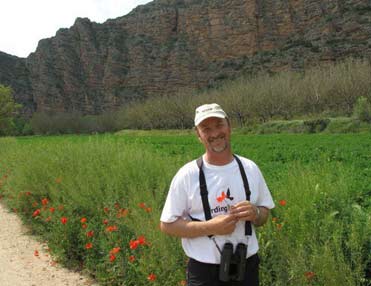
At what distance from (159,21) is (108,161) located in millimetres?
A: 117707

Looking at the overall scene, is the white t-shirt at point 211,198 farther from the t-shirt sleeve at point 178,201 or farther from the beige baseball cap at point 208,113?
the beige baseball cap at point 208,113

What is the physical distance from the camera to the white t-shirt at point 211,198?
7.78ft

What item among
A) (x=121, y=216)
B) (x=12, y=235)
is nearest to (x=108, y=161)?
(x=12, y=235)

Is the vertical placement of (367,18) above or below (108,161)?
above

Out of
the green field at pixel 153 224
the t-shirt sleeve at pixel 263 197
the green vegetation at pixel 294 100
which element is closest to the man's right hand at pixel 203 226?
the t-shirt sleeve at pixel 263 197

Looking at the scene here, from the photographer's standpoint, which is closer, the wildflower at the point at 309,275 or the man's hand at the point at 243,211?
the man's hand at the point at 243,211

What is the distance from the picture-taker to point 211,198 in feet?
7.77

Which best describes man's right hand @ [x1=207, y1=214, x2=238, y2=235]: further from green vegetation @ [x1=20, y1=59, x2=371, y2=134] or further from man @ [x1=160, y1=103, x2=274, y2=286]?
green vegetation @ [x1=20, y1=59, x2=371, y2=134]

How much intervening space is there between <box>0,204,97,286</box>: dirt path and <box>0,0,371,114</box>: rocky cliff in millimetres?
86964

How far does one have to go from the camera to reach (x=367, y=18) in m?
82.5

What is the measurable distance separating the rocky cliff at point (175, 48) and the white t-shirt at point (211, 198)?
3507 inches

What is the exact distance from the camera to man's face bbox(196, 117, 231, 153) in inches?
95.9

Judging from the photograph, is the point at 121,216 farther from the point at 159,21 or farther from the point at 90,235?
the point at 159,21

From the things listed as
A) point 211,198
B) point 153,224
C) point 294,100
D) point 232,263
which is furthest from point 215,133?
point 294,100
